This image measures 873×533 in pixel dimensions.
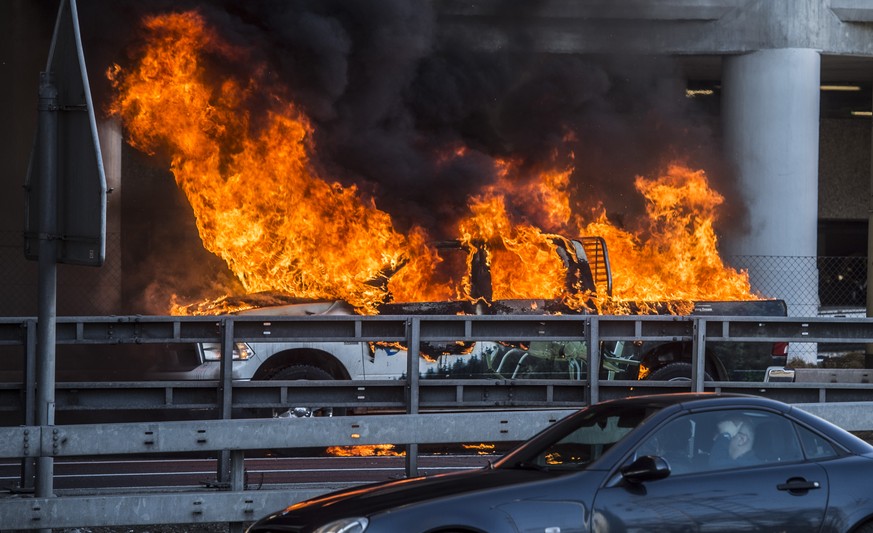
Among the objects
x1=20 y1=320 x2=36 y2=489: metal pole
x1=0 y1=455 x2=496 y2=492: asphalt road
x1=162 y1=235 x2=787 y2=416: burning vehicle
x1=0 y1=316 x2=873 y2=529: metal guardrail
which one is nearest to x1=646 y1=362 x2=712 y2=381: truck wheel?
x1=162 y1=235 x2=787 y2=416: burning vehicle

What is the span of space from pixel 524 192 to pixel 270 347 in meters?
5.71

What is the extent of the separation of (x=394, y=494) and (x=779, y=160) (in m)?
15.9

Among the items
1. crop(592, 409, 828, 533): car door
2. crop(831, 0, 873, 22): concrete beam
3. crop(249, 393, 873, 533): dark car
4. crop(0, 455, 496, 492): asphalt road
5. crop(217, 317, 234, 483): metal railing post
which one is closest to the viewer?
crop(249, 393, 873, 533): dark car

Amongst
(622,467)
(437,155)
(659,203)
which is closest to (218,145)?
(437,155)

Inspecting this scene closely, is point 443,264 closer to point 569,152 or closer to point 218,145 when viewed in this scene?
point 218,145

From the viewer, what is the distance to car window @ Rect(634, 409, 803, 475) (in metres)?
6.30

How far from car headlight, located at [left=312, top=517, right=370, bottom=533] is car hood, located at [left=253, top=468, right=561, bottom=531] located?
6 cm

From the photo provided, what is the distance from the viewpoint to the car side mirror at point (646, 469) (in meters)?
6.03

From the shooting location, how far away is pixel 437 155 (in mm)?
16406

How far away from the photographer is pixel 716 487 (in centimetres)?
622

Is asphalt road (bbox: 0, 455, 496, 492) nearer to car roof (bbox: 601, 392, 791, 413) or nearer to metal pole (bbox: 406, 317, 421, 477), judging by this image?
metal pole (bbox: 406, 317, 421, 477)

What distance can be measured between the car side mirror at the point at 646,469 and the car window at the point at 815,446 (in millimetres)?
947

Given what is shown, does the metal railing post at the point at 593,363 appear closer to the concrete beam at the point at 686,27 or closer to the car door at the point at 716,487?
the car door at the point at 716,487

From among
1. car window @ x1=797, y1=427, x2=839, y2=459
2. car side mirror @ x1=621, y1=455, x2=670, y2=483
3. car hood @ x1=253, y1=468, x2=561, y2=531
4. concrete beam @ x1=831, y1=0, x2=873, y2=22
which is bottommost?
car hood @ x1=253, y1=468, x2=561, y2=531
